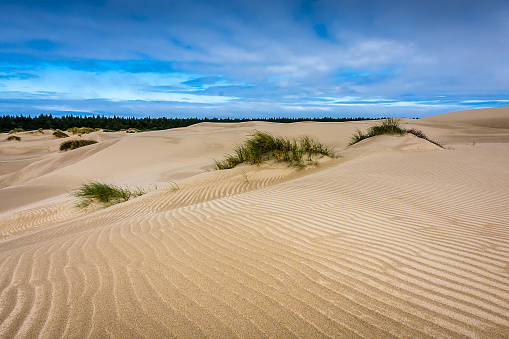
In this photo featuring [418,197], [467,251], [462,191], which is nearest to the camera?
[467,251]

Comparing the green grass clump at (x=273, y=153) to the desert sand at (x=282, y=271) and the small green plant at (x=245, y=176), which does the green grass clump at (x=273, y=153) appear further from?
the desert sand at (x=282, y=271)

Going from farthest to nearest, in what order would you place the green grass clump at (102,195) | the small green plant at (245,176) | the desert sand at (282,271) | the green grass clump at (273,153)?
the green grass clump at (273,153), the small green plant at (245,176), the green grass clump at (102,195), the desert sand at (282,271)

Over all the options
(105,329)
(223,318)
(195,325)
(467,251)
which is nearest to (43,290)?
(105,329)

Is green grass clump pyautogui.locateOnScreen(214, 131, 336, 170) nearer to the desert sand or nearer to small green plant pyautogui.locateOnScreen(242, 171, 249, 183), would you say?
small green plant pyautogui.locateOnScreen(242, 171, 249, 183)

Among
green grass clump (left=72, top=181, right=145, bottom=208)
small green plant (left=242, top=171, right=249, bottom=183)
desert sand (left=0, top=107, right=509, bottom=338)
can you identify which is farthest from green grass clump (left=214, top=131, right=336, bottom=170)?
desert sand (left=0, top=107, right=509, bottom=338)

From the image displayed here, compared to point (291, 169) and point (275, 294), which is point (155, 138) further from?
point (275, 294)

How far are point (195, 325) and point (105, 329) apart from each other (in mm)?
475

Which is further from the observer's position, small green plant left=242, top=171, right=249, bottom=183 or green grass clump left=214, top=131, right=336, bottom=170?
green grass clump left=214, top=131, right=336, bottom=170

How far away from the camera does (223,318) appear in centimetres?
164

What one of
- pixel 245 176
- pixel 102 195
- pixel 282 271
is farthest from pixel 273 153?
pixel 282 271

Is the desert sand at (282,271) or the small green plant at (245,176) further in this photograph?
the small green plant at (245,176)

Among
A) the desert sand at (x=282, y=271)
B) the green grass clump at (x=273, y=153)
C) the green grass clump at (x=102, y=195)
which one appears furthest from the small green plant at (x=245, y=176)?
the green grass clump at (x=102, y=195)

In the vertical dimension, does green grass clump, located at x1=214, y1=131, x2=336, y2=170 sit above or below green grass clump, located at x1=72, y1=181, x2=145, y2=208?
above

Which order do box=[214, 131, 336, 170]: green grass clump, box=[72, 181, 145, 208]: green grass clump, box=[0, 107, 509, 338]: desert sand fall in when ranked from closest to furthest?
box=[0, 107, 509, 338]: desert sand → box=[72, 181, 145, 208]: green grass clump → box=[214, 131, 336, 170]: green grass clump
